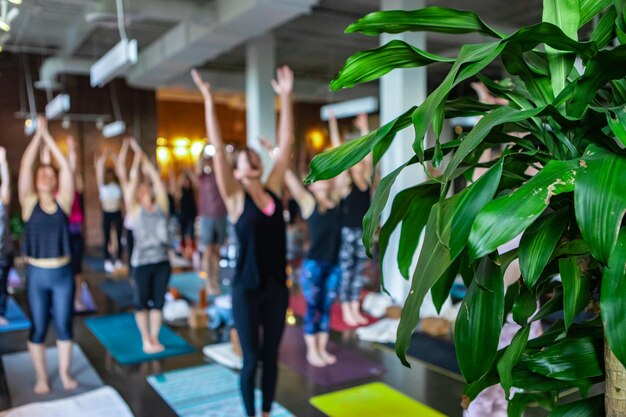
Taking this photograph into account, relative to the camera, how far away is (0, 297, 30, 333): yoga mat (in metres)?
5.05

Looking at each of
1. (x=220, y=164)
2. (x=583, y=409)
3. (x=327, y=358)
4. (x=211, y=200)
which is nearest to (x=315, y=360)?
(x=327, y=358)

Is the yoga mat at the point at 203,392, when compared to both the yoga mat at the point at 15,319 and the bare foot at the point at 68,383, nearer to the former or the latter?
the bare foot at the point at 68,383

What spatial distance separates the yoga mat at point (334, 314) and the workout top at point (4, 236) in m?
2.74

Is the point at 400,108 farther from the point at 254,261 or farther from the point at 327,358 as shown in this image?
the point at 254,261

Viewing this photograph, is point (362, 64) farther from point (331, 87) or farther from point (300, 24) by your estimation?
point (300, 24)

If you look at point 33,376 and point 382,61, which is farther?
point 33,376

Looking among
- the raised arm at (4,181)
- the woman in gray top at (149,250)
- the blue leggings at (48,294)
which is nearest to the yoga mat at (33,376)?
the blue leggings at (48,294)

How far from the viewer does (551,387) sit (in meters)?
0.98

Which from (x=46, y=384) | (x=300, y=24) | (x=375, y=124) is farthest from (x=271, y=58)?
(x=375, y=124)

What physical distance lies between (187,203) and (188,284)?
5.72 ft

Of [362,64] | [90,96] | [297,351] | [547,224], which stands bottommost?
[297,351]

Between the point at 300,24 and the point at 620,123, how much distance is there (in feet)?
24.2

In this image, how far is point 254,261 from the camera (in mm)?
2600

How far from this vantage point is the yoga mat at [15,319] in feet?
16.6
